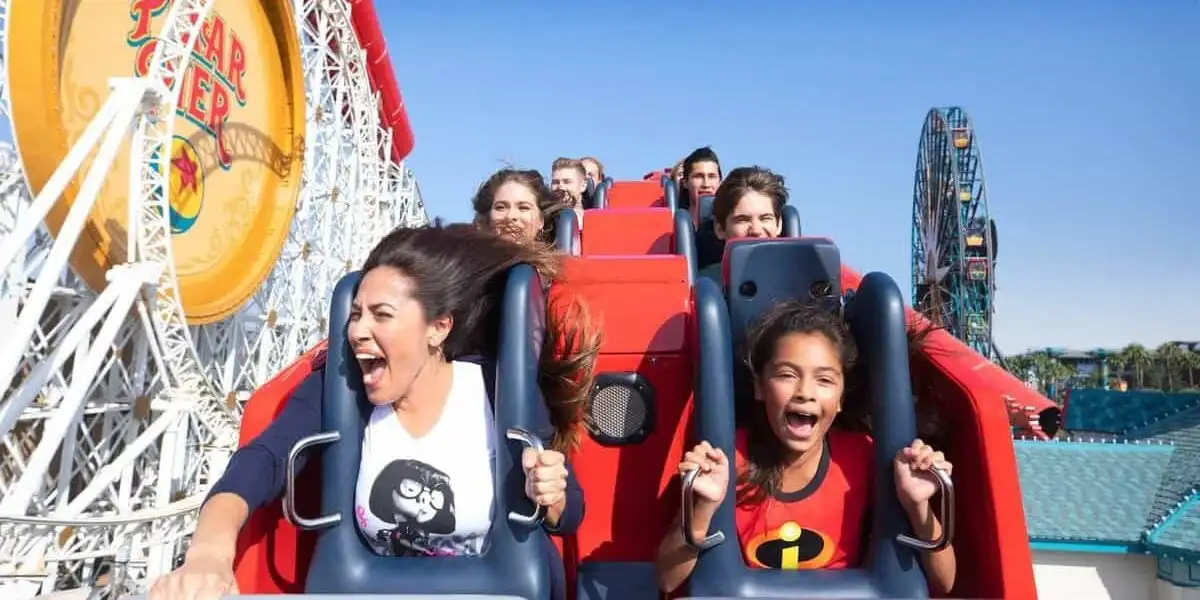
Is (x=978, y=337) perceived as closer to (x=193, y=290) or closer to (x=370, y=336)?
(x=193, y=290)

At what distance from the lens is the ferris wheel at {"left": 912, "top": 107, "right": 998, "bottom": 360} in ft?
66.8

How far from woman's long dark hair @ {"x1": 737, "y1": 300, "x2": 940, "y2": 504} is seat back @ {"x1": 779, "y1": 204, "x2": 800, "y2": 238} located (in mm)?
1520

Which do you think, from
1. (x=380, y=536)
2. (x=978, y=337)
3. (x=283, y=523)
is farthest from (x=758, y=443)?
(x=978, y=337)

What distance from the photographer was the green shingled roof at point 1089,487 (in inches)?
279

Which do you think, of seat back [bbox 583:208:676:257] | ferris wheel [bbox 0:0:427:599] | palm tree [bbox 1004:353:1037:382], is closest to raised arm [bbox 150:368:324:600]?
seat back [bbox 583:208:676:257]

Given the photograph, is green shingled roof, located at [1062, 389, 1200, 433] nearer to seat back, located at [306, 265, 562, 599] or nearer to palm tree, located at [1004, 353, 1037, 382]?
seat back, located at [306, 265, 562, 599]

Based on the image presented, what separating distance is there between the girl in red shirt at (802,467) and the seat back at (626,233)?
2.37 m

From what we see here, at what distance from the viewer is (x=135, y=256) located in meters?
6.13

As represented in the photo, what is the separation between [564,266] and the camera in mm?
1980

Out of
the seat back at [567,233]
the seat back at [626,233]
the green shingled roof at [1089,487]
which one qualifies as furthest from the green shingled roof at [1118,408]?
the seat back at [567,233]

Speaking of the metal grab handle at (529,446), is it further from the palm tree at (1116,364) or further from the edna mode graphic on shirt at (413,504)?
the palm tree at (1116,364)

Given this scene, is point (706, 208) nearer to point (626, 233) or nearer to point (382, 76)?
point (626, 233)

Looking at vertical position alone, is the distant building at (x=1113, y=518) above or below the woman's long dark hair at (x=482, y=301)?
below

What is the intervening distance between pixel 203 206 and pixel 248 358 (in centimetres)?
245
